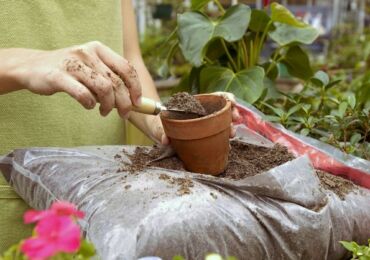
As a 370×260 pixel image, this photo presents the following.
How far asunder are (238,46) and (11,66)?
3.33 ft

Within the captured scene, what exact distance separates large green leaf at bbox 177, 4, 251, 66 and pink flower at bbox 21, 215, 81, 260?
1.24 metres

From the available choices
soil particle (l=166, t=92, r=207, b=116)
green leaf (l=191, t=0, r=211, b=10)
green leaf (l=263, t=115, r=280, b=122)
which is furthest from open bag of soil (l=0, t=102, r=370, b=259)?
green leaf (l=191, t=0, r=211, b=10)

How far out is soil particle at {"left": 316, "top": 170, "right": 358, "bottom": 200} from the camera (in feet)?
2.94

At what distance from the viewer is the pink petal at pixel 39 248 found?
37cm

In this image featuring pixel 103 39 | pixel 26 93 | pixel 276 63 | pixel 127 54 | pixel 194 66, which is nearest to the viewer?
pixel 26 93

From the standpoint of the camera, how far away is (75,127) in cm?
122

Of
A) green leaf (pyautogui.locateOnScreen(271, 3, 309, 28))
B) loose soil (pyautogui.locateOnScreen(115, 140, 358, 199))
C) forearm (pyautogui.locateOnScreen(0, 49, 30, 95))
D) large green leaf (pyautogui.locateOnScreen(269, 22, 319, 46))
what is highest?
forearm (pyautogui.locateOnScreen(0, 49, 30, 95))

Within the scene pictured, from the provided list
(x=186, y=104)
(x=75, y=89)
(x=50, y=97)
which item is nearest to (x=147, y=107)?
(x=186, y=104)

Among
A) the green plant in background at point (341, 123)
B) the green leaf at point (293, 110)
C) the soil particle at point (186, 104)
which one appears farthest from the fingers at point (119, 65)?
the green leaf at point (293, 110)

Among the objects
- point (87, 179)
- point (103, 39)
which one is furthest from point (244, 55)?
point (87, 179)

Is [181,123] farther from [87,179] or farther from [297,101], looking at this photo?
[297,101]

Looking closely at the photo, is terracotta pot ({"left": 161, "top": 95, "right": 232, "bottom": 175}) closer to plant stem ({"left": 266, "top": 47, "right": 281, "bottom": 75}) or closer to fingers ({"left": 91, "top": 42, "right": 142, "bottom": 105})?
fingers ({"left": 91, "top": 42, "right": 142, "bottom": 105})

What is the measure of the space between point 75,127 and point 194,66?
1.90ft

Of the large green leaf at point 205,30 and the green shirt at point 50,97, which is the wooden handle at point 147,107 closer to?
the green shirt at point 50,97
